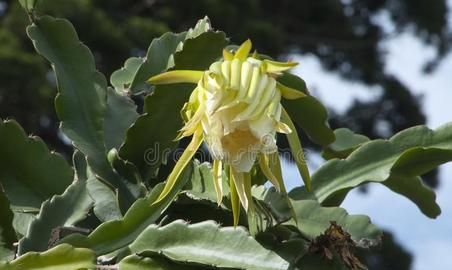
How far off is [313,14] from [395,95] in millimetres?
973

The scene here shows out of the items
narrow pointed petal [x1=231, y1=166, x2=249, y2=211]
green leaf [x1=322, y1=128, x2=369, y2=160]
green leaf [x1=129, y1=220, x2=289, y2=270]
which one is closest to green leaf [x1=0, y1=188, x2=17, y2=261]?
green leaf [x1=129, y1=220, x2=289, y2=270]

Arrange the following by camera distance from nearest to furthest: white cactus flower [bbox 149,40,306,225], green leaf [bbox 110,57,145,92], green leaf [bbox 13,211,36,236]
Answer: white cactus flower [bbox 149,40,306,225], green leaf [bbox 13,211,36,236], green leaf [bbox 110,57,145,92]

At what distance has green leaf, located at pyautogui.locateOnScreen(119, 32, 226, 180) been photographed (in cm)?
93

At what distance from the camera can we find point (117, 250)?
857 millimetres

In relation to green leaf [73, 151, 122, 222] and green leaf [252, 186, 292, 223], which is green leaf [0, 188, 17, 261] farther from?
green leaf [252, 186, 292, 223]

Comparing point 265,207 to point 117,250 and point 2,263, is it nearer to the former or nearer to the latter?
point 117,250

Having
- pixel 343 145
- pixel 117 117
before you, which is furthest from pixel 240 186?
pixel 343 145

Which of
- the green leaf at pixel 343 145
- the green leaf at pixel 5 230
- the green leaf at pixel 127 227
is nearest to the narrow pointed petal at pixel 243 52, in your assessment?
the green leaf at pixel 127 227

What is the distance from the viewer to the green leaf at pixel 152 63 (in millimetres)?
1022

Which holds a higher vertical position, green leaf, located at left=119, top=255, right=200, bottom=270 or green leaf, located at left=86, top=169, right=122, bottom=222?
green leaf, located at left=86, top=169, right=122, bottom=222

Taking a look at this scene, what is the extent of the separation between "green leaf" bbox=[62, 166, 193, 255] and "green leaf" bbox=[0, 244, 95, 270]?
41 millimetres

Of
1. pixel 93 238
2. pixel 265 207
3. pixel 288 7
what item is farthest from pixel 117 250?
pixel 288 7

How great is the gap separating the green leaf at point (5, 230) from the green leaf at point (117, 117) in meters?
0.16

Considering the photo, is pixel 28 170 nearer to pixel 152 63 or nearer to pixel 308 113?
pixel 152 63
